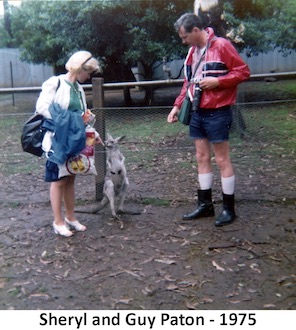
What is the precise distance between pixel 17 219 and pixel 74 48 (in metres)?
6.63

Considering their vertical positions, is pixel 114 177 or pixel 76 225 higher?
pixel 114 177

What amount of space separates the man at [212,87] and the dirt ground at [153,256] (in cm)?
48

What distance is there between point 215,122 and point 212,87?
1.04ft

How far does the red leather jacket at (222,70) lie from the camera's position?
14.2 ft

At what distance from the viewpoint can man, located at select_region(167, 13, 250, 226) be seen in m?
4.34

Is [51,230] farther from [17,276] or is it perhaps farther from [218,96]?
[218,96]

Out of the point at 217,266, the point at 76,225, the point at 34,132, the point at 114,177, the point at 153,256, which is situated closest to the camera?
the point at 217,266

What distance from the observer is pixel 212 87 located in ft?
14.2

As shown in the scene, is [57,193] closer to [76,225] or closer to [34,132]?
[76,225]

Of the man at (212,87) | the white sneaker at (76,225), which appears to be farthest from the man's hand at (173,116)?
the white sneaker at (76,225)

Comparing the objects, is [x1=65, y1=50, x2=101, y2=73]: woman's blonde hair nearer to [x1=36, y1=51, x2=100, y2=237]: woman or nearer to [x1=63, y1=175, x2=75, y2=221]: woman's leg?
[x1=36, y1=51, x2=100, y2=237]: woman

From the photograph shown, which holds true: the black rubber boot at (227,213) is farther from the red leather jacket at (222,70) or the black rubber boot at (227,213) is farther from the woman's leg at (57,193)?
the woman's leg at (57,193)

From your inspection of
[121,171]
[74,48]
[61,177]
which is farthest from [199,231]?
[74,48]

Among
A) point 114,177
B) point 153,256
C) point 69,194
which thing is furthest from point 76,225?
point 153,256
